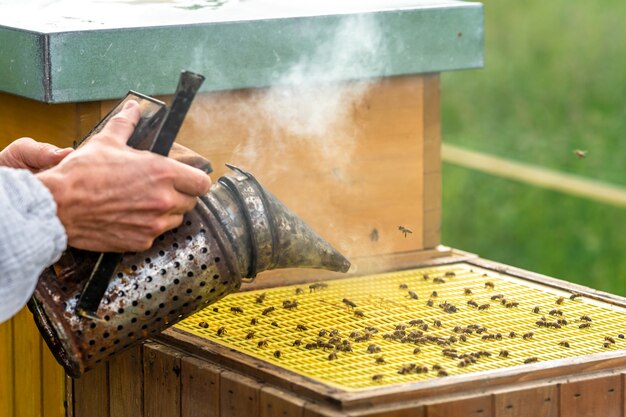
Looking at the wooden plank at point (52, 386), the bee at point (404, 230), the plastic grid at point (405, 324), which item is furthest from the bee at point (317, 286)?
the wooden plank at point (52, 386)

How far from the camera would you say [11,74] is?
2.64m

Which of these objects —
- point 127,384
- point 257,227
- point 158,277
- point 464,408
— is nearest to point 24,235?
point 158,277

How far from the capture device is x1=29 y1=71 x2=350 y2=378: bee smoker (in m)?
2.11

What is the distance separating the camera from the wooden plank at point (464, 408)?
200 cm

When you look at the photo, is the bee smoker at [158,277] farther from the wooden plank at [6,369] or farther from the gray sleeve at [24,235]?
the wooden plank at [6,369]

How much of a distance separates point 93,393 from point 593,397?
3.68ft

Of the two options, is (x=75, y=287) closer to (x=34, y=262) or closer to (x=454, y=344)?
(x=34, y=262)

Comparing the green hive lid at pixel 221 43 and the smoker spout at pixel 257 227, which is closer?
the smoker spout at pixel 257 227

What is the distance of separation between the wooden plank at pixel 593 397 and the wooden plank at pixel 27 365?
4.20 feet

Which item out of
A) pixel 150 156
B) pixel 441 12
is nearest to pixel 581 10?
pixel 441 12

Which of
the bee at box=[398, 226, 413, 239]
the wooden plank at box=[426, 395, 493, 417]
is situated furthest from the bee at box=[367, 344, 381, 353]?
the bee at box=[398, 226, 413, 239]

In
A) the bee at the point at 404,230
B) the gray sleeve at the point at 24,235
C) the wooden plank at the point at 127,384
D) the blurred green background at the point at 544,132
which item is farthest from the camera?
the blurred green background at the point at 544,132

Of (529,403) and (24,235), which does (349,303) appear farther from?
(24,235)

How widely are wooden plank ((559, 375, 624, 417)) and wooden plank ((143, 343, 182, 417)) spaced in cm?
76
